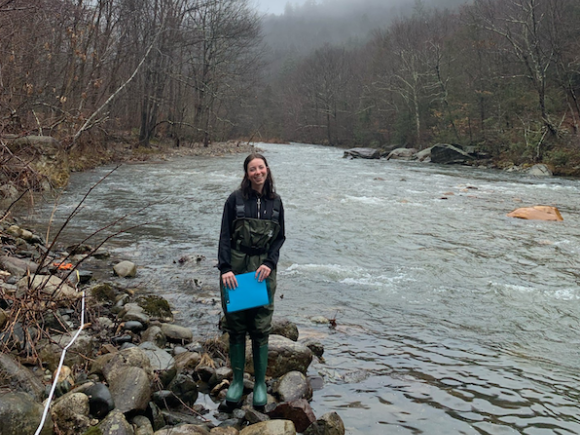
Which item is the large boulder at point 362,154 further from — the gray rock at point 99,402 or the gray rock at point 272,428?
the gray rock at point 99,402

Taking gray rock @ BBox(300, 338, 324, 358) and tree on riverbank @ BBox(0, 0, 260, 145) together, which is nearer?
gray rock @ BBox(300, 338, 324, 358)

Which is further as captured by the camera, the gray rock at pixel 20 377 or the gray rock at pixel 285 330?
the gray rock at pixel 285 330

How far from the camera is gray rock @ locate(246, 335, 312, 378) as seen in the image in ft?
13.3

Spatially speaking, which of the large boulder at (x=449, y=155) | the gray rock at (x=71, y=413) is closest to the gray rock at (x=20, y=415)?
the gray rock at (x=71, y=413)

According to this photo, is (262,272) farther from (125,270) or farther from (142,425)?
(125,270)

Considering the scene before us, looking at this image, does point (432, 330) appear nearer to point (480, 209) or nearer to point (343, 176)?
point (480, 209)

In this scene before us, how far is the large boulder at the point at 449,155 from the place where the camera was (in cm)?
2644

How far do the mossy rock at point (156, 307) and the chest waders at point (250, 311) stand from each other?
5.41ft

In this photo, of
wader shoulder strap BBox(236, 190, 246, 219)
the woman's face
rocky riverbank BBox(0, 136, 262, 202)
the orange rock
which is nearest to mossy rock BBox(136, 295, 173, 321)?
rocky riverbank BBox(0, 136, 262, 202)

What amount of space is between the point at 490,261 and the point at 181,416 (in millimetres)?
5811

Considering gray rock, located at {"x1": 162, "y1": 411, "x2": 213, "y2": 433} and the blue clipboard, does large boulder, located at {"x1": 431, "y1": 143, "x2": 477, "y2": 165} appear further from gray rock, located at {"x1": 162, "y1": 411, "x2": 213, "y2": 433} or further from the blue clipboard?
gray rock, located at {"x1": 162, "y1": 411, "x2": 213, "y2": 433}

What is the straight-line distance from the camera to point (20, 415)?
2.47m

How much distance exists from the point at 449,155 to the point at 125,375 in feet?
85.6

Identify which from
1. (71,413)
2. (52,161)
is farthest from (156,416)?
(52,161)
